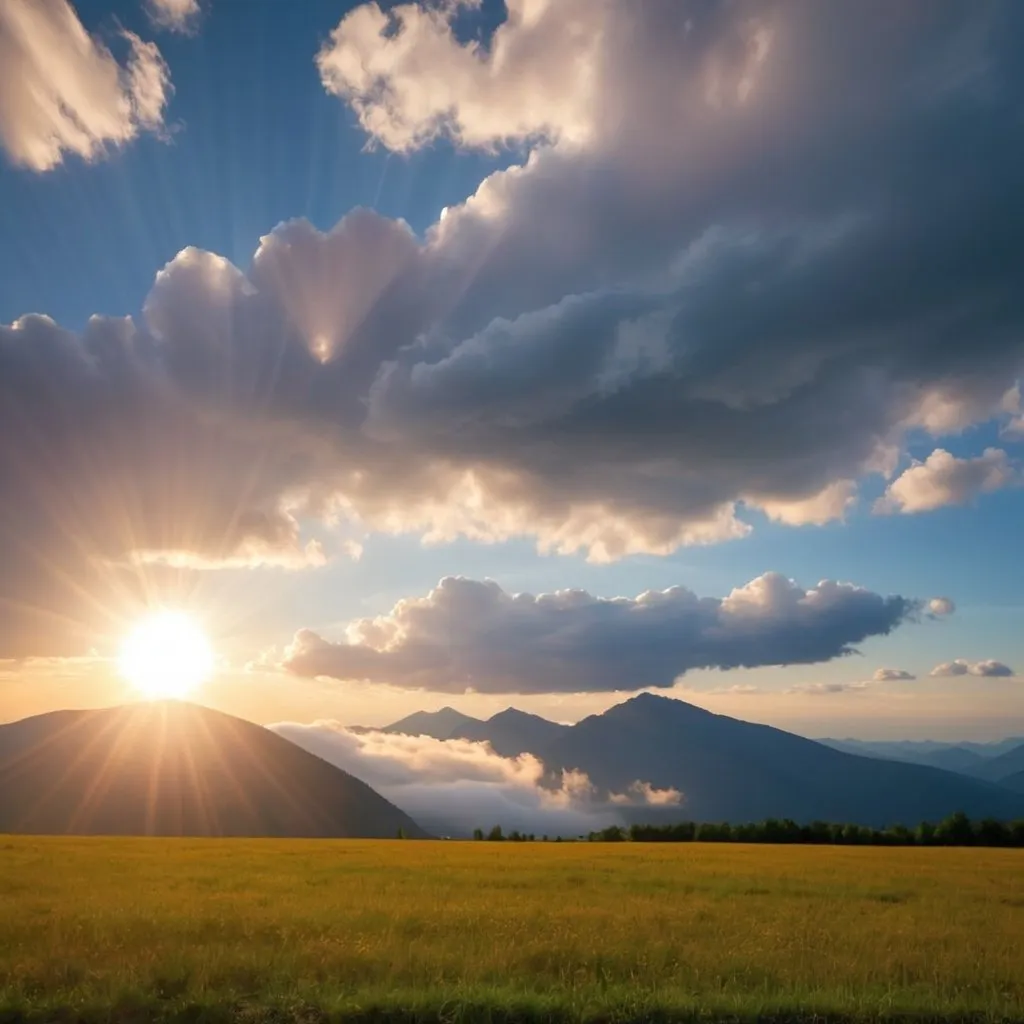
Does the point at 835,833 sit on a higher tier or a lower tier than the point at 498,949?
lower

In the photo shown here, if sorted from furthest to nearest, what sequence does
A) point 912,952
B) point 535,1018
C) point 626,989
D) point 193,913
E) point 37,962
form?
point 193,913 → point 912,952 → point 37,962 → point 626,989 → point 535,1018

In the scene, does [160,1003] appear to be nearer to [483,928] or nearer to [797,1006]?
[483,928]

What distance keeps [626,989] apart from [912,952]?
6.78 meters

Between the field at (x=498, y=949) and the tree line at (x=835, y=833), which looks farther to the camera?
the tree line at (x=835, y=833)

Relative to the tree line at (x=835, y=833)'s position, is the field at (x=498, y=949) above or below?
above

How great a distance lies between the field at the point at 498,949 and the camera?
11.8 metres

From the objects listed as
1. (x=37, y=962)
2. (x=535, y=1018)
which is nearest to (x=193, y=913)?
(x=37, y=962)

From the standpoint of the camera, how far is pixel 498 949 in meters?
14.9

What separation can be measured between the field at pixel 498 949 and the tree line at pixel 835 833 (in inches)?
2530

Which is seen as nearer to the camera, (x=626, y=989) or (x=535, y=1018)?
(x=535, y=1018)

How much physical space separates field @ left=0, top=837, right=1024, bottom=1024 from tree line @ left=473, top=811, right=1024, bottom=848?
64.3 m

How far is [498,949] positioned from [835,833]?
296 feet

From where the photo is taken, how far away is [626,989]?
1236cm

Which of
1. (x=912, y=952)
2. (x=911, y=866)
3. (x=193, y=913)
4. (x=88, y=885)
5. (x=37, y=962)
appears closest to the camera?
(x=37, y=962)
